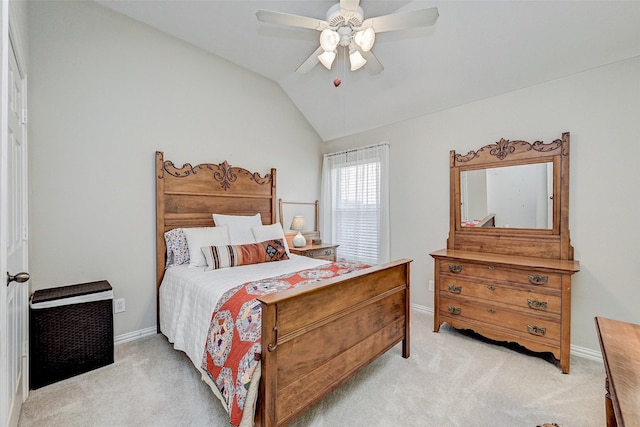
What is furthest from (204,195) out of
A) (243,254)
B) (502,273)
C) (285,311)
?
(502,273)

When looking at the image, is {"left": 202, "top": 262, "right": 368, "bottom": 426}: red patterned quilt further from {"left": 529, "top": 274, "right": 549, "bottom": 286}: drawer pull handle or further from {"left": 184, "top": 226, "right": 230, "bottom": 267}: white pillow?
{"left": 529, "top": 274, "right": 549, "bottom": 286}: drawer pull handle

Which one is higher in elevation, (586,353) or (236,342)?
(236,342)

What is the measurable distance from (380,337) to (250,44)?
10.6 ft

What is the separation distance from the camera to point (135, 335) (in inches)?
106

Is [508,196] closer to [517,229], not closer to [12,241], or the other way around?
[517,229]

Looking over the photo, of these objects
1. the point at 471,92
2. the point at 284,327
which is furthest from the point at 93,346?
the point at 471,92

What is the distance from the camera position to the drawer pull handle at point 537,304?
2.26 metres

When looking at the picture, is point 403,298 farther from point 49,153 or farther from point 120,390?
point 49,153

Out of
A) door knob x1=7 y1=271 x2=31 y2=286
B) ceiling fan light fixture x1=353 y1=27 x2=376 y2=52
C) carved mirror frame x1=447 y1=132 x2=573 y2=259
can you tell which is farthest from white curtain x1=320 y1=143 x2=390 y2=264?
door knob x1=7 y1=271 x2=31 y2=286

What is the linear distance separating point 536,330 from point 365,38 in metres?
2.68

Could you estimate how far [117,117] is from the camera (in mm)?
2615

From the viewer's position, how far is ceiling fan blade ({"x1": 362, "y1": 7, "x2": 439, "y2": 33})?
170 centimetres

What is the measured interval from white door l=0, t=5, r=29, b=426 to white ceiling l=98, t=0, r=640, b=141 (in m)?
1.55

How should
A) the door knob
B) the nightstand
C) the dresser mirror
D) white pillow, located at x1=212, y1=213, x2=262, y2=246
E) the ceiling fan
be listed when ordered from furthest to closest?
the nightstand
white pillow, located at x1=212, y1=213, x2=262, y2=246
the dresser mirror
the ceiling fan
the door knob
